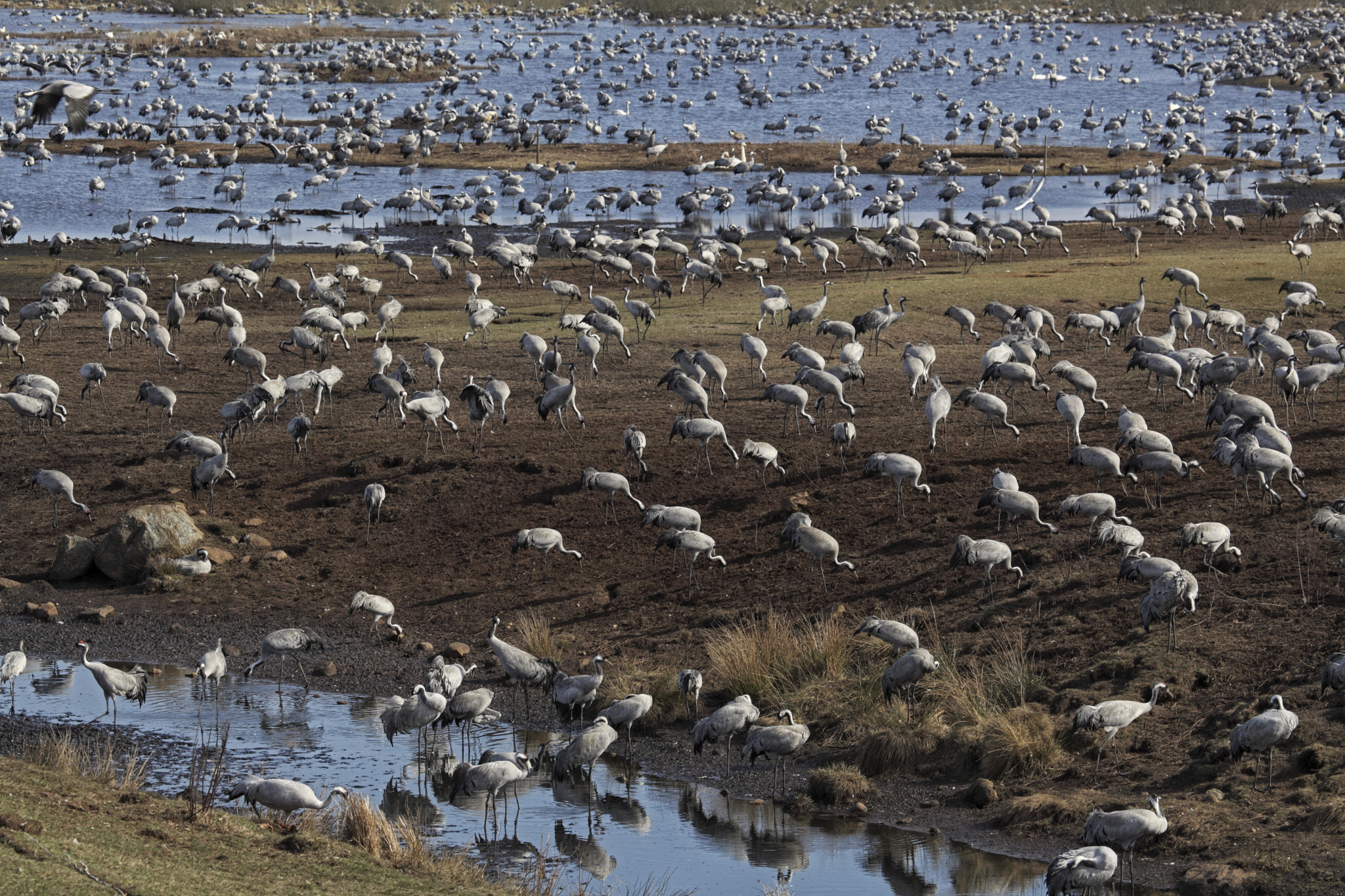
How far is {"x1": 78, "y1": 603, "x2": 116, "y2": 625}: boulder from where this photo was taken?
1658 centimetres

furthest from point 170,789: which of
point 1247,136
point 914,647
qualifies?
point 1247,136

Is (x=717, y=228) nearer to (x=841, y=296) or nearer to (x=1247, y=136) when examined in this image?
(x=841, y=296)

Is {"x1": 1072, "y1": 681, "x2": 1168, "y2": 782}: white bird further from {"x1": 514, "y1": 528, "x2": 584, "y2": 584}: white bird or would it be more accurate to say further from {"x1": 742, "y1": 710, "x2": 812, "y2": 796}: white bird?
{"x1": 514, "y1": 528, "x2": 584, "y2": 584}: white bird

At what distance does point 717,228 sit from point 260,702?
2868 centimetres

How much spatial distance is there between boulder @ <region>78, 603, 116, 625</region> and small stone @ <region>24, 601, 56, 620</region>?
0.28 meters

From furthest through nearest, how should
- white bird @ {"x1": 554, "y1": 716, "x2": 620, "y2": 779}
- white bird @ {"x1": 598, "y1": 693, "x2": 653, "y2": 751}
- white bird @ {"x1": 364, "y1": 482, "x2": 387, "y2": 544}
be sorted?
1. white bird @ {"x1": 364, "y1": 482, "x2": 387, "y2": 544}
2. white bird @ {"x1": 598, "y1": 693, "x2": 653, "y2": 751}
3. white bird @ {"x1": 554, "y1": 716, "x2": 620, "y2": 779}

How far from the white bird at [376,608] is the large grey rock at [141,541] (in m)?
2.55

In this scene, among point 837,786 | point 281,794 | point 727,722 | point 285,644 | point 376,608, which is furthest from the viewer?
point 376,608

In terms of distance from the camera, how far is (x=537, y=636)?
1537cm

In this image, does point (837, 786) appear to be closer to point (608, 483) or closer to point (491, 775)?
point (491, 775)

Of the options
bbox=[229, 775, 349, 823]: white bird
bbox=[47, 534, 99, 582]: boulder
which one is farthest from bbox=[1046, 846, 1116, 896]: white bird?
bbox=[47, 534, 99, 582]: boulder

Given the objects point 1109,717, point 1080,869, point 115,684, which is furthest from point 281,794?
point 1109,717

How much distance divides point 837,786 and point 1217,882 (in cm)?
306

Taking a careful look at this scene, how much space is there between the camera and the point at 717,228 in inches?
1638
